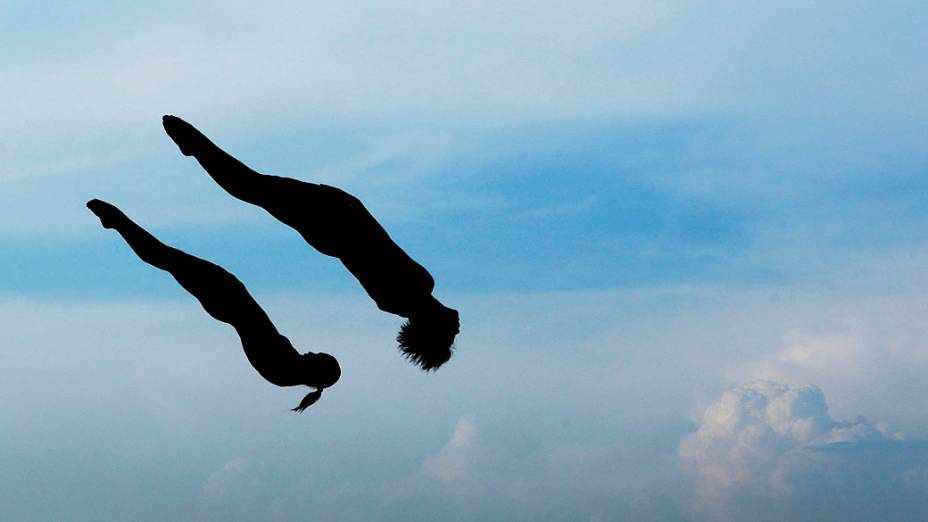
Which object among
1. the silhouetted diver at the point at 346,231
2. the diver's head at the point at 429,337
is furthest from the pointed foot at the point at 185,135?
the diver's head at the point at 429,337

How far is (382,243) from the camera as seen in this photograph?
1537cm

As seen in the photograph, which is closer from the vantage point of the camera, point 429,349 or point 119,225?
point 429,349

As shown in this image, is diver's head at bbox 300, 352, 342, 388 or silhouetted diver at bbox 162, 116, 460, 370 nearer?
silhouetted diver at bbox 162, 116, 460, 370

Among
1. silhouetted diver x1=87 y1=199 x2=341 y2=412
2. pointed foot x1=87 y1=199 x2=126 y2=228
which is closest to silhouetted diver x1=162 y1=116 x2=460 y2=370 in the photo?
silhouetted diver x1=87 y1=199 x2=341 y2=412

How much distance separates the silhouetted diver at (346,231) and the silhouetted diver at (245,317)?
4.14ft

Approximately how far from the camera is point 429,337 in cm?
1508

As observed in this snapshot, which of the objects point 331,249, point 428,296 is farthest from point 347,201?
point 428,296

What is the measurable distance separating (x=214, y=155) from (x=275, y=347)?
9.54 ft

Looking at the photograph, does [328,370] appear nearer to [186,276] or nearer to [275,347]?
[275,347]

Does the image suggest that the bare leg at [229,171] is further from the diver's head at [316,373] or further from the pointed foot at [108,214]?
the diver's head at [316,373]

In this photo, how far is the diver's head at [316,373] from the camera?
1544cm

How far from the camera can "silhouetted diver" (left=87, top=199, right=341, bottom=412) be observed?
50.7ft

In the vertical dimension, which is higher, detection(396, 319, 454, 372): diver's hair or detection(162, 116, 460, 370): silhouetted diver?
detection(162, 116, 460, 370): silhouetted diver

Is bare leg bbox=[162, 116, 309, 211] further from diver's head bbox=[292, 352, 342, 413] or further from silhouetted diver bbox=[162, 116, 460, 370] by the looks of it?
diver's head bbox=[292, 352, 342, 413]
